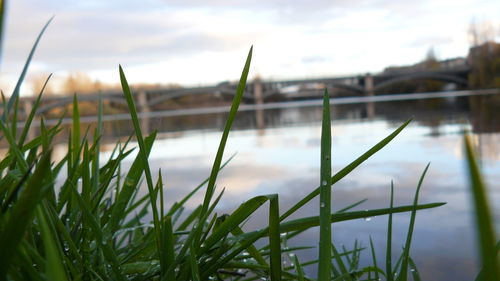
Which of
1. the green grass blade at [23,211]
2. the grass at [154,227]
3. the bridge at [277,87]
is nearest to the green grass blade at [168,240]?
the grass at [154,227]

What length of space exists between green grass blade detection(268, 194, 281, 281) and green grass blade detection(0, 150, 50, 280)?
0.43 feet

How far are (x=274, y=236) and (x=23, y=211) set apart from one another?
15 cm

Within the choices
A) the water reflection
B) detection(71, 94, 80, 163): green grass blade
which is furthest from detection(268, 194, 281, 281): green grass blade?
detection(71, 94, 80, 163): green grass blade

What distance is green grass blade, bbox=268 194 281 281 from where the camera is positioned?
26 cm

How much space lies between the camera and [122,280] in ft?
1.05

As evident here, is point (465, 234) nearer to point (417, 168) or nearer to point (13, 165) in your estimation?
point (417, 168)

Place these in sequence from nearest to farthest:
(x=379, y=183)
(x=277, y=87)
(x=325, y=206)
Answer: (x=325, y=206)
(x=379, y=183)
(x=277, y=87)

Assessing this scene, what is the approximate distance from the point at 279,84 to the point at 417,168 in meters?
24.4

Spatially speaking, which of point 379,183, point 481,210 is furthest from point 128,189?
point 379,183

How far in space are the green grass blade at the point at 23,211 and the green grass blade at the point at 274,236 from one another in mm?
130

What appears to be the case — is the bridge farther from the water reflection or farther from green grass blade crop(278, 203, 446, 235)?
green grass blade crop(278, 203, 446, 235)

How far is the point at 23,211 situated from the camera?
0.15 metres

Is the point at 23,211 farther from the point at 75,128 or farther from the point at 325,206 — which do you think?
the point at 75,128

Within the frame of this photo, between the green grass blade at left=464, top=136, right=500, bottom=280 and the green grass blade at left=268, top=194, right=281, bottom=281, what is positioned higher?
the green grass blade at left=464, top=136, right=500, bottom=280
